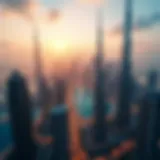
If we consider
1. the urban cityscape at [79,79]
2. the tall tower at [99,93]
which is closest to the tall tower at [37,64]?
the urban cityscape at [79,79]

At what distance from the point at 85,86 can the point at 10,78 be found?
0.41 meters

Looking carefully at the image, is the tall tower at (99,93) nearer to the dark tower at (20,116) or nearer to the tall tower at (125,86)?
the tall tower at (125,86)

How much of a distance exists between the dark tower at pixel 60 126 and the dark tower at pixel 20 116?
0.41 ft

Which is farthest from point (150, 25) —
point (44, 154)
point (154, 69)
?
point (44, 154)

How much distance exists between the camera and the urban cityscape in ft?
4.22

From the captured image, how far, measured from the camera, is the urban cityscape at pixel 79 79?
1.29 metres

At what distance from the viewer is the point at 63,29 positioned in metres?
1.33

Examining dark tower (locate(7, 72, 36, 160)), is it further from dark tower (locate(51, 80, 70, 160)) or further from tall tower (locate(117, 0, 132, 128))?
tall tower (locate(117, 0, 132, 128))

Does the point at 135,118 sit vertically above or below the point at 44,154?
above

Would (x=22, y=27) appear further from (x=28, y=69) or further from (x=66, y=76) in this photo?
(x=66, y=76)

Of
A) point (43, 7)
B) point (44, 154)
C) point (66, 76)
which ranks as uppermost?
point (43, 7)

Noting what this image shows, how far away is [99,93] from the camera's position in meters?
1.38

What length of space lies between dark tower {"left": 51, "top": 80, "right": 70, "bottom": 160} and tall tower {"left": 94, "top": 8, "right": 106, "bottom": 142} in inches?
7.1

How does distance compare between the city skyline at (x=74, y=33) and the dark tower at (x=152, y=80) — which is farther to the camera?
the dark tower at (x=152, y=80)
